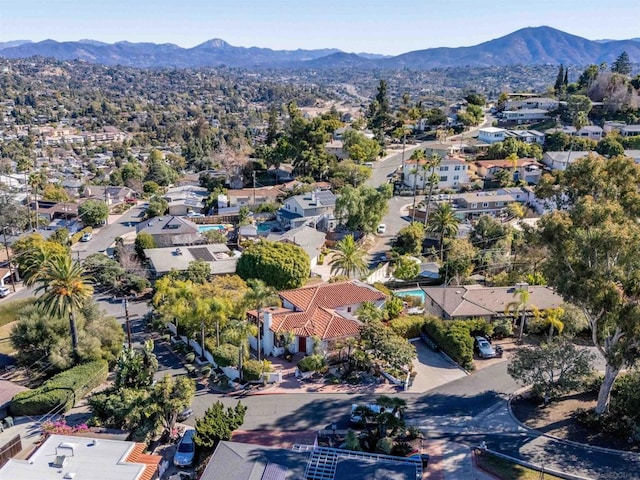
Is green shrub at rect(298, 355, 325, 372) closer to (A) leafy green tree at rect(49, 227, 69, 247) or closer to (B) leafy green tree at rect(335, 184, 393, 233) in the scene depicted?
(B) leafy green tree at rect(335, 184, 393, 233)

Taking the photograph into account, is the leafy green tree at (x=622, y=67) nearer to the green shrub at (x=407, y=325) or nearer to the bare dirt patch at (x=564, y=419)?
the green shrub at (x=407, y=325)

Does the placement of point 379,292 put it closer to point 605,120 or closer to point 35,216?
point 35,216

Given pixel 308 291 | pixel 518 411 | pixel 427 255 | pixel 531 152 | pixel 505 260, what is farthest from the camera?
pixel 531 152

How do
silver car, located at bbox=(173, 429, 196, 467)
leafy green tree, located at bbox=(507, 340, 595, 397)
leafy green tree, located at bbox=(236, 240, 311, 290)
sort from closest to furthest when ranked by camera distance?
silver car, located at bbox=(173, 429, 196, 467), leafy green tree, located at bbox=(507, 340, 595, 397), leafy green tree, located at bbox=(236, 240, 311, 290)

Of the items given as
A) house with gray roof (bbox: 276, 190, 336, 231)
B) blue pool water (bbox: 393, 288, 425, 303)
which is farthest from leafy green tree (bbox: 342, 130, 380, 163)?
blue pool water (bbox: 393, 288, 425, 303)

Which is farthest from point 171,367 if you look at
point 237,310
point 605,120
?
point 605,120

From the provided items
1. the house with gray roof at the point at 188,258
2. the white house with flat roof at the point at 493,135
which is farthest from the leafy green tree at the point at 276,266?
the white house with flat roof at the point at 493,135
